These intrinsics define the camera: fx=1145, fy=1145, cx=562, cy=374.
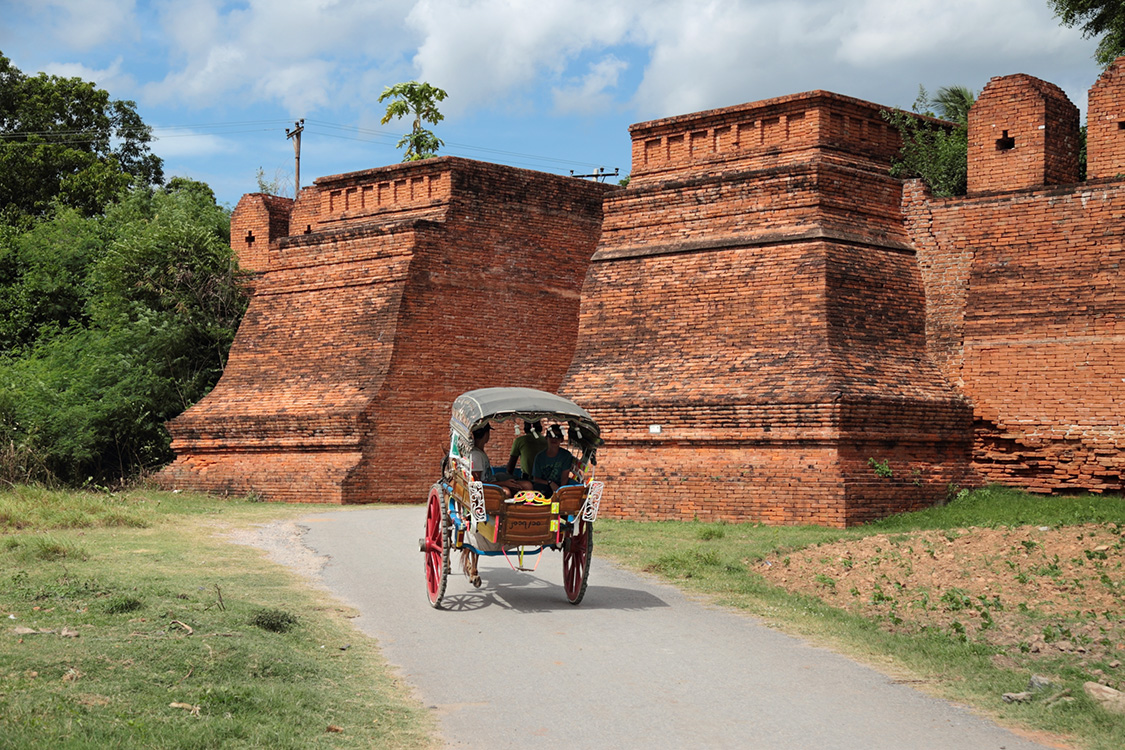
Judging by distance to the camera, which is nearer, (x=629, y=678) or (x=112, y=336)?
(x=629, y=678)

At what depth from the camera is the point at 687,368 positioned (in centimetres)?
1570

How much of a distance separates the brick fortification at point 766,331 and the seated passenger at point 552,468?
5414mm

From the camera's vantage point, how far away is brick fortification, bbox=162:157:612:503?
19.1 meters

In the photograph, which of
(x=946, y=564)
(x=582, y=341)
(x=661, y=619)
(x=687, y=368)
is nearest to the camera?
(x=661, y=619)

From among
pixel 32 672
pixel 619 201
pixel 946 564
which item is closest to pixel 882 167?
pixel 619 201

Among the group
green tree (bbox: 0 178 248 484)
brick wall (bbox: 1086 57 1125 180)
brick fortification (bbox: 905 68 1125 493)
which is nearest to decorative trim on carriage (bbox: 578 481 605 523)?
brick fortification (bbox: 905 68 1125 493)

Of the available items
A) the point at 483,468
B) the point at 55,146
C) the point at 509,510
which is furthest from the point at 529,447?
the point at 55,146

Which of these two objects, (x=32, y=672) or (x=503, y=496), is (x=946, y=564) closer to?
(x=503, y=496)

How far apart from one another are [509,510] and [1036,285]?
28.8 feet

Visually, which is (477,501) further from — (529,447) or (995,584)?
(995,584)

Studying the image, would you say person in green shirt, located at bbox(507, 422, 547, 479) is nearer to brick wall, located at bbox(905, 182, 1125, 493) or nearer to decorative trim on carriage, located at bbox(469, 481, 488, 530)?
decorative trim on carriage, located at bbox(469, 481, 488, 530)

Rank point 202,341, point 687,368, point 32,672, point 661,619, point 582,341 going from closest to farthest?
point 32,672
point 661,619
point 687,368
point 582,341
point 202,341

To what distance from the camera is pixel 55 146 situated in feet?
119

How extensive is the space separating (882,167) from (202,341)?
47.0 feet
